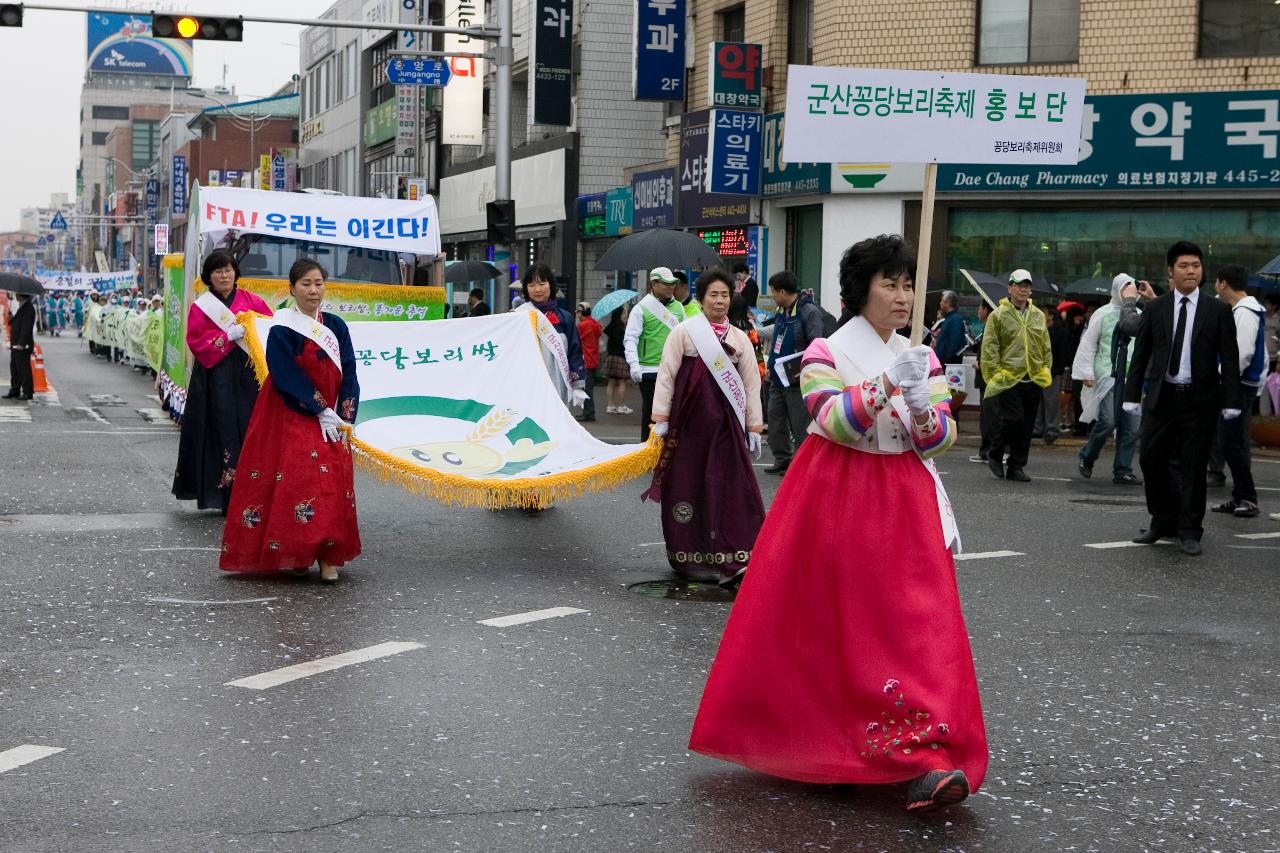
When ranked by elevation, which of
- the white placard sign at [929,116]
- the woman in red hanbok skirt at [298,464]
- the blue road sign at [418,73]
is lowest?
the woman in red hanbok skirt at [298,464]

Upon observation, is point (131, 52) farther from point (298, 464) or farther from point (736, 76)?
point (298, 464)

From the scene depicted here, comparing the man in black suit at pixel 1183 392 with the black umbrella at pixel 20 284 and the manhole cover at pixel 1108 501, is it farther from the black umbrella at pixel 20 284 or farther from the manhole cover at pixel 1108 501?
the black umbrella at pixel 20 284

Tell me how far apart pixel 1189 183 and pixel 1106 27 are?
239cm

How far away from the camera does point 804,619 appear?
520 cm

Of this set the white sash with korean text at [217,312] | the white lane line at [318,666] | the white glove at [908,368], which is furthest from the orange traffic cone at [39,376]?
the white glove at [908,368]

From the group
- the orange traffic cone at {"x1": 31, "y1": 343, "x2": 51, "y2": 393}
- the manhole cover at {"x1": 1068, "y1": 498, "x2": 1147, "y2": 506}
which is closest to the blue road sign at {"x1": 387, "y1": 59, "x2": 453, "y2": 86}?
the orange traffic cone at {"x1": 31, "y1": 343, "x2": 51, "y2": 393}

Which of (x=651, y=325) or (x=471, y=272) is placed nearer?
(x=651, y=325)

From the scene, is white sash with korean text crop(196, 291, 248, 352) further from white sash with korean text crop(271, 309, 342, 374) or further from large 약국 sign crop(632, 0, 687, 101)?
large 약국 sign crop(632, 0, 687, 101)

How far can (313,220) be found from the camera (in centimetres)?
1869

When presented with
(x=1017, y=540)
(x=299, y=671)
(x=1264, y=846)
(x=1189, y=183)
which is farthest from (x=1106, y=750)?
(x=1189, y=183)

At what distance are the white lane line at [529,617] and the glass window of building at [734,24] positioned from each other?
20162mm

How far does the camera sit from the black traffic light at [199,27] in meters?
22.9

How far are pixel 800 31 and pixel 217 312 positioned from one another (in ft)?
53.2

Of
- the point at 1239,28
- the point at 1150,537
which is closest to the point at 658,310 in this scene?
the point at 1150,537
